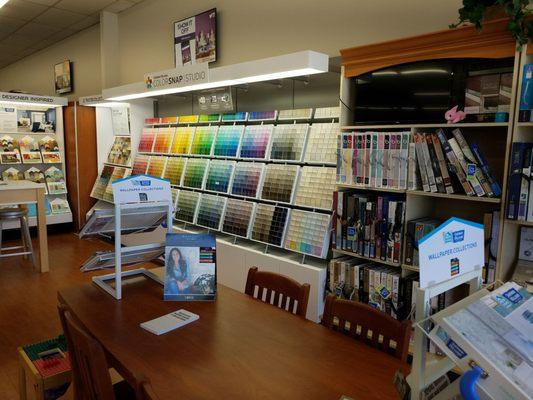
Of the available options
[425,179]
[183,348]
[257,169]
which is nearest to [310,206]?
[257,169]

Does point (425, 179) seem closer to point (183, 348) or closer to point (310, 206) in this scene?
point (310, 206)

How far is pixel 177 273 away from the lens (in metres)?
2.09

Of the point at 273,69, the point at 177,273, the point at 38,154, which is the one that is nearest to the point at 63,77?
the point at 38,154

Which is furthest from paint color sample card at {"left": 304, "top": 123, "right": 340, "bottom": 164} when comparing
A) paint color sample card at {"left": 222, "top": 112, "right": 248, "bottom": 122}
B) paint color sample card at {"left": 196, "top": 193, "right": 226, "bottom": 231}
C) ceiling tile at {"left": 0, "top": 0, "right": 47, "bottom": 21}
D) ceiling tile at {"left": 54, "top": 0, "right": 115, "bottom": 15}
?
ceiling tile at {"left": 0, "top": 0, "right": 47, "bottom": 21}

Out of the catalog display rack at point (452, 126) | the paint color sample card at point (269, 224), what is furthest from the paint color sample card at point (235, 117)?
the catalog display rack at point (452, 126)

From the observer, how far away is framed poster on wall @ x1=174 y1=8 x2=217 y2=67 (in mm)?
4570

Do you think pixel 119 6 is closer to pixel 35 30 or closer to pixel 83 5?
pixel 83 5

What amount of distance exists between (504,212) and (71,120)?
6205mm

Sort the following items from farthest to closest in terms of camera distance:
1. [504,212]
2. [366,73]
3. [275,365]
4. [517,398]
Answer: [366,73], [504,212], [275,365], [517,398]

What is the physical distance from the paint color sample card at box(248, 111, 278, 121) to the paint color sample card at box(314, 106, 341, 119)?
0.49 metres

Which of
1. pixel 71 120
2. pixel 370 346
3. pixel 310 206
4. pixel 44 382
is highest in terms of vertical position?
pixel 71 120

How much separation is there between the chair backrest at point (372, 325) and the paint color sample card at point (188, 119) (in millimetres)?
3363

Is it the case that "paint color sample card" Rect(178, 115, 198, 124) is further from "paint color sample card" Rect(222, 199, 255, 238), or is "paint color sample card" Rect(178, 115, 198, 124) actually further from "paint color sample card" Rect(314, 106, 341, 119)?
"paint color sample card" Rect(314, 106, 341, 119)

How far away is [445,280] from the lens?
1.05m
